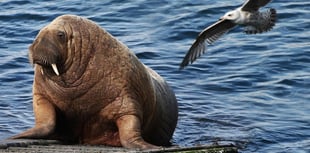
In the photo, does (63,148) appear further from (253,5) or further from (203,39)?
(203,39)

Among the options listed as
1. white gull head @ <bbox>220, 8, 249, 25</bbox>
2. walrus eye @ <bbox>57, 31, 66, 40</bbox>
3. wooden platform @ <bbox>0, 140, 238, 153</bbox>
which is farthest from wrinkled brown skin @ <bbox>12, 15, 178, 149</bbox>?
white gull head @ <bbox>220, 8, 249, 25</bbox>

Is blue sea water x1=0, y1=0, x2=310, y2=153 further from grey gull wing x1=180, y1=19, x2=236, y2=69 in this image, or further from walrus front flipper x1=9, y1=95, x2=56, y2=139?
walrus front flipper x1=9, y1=95, x2=56, y2=139

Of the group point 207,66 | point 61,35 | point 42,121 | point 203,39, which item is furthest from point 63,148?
point 207,66

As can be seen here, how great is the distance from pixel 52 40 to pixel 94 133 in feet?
3.05

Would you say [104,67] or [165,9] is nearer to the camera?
[104,67]

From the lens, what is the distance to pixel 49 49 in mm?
8102

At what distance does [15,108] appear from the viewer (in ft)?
35.8

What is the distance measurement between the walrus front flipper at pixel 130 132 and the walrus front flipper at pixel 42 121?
1.97 ft

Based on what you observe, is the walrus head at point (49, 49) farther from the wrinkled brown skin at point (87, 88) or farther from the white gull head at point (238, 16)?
the white gull head at point (238, 16)

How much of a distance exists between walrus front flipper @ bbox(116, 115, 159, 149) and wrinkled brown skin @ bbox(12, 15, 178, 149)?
0.01 metres

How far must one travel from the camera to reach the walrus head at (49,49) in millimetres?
7969

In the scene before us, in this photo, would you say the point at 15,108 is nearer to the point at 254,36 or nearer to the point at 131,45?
the point at 131,45

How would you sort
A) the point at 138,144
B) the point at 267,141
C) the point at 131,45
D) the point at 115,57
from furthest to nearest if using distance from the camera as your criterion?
1. the point at 131,45
2. the point at 267,141
3. the point at 115,57
4. the point at 138,144

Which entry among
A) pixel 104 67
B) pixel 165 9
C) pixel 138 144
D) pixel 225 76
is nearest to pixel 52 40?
pixel 104 67
